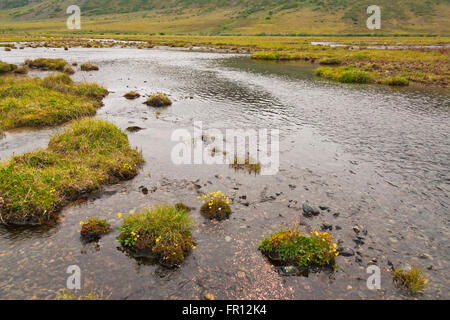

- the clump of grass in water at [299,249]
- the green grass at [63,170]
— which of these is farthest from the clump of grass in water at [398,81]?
the green grass at [63,170]

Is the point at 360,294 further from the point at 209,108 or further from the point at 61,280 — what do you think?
the point at 209,108

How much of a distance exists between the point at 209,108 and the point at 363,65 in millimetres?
46185

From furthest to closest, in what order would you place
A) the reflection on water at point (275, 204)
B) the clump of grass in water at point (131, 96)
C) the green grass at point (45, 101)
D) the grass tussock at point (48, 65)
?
the grass tussock at point (48, 65)
the clump of grass in water at point (131, 96)
the green grass at point (45, 101)
the reflection on water at point (275, 204)

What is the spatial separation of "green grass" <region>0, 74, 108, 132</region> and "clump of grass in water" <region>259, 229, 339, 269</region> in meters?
23.3

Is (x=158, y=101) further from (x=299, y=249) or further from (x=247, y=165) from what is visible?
(x=299, y=249)

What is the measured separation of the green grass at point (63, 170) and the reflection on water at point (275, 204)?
2.65 feet

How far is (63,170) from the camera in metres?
14.3

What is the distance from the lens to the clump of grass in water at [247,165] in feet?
55.2

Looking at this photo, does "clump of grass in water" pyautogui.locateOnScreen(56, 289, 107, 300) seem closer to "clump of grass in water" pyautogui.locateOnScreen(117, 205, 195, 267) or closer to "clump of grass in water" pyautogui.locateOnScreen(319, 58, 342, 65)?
"clump of grass in water" pyautogui.locateOnScreen(117, 205, 195, 267)

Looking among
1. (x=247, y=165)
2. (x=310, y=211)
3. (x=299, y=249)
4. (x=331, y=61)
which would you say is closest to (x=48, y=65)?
(x=247, y=165)

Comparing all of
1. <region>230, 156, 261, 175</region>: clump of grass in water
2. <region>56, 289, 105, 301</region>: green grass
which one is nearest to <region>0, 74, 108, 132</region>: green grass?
<region>230, 156, 261, 175</region>: clump of grass in water

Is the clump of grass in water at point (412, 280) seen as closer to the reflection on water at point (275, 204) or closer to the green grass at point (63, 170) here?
the reflection on water at point (275, 204)

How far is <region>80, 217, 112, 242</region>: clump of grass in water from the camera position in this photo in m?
10.9
